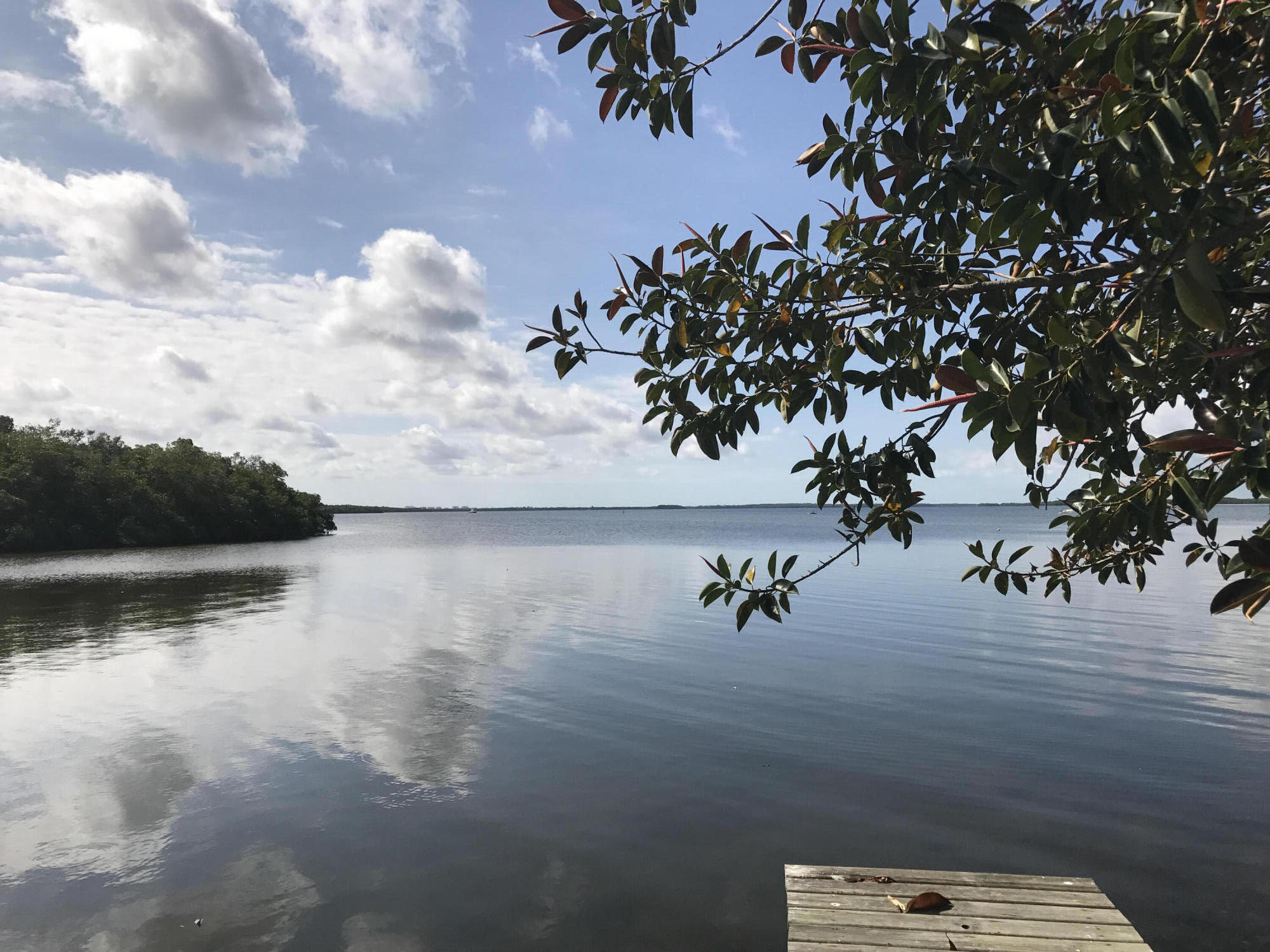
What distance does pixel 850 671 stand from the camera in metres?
13.4

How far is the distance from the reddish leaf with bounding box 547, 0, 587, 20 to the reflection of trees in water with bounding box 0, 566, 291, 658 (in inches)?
739

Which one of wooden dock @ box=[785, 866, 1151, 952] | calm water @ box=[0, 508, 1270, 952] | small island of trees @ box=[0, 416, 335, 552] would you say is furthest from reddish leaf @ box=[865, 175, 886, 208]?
small island of trees @ box=[0, 416, 335, 552]

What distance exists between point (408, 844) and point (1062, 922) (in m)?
5.36

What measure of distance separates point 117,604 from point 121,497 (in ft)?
159

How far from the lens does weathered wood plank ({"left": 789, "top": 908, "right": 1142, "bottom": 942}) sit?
3.88m

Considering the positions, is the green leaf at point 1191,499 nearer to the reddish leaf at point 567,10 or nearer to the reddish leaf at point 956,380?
the reddish leaf at point 956,380

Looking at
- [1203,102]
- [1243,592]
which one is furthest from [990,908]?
[1203,102]

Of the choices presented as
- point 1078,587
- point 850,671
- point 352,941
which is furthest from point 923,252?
point 1078,587

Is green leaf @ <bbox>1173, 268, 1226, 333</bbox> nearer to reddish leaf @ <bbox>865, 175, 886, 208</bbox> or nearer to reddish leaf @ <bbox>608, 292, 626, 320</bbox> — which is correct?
reddish leaf @ <bbox>865, 175, 886, 208</bbox>

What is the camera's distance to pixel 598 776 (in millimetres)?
8398

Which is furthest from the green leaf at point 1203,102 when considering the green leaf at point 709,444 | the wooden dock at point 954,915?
the wooden dock at point 954,915

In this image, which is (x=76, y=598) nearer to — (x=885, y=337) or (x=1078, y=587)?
(x=885, y=337)

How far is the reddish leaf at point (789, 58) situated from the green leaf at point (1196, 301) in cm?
219

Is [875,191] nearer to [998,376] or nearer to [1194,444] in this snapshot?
[998,376]
